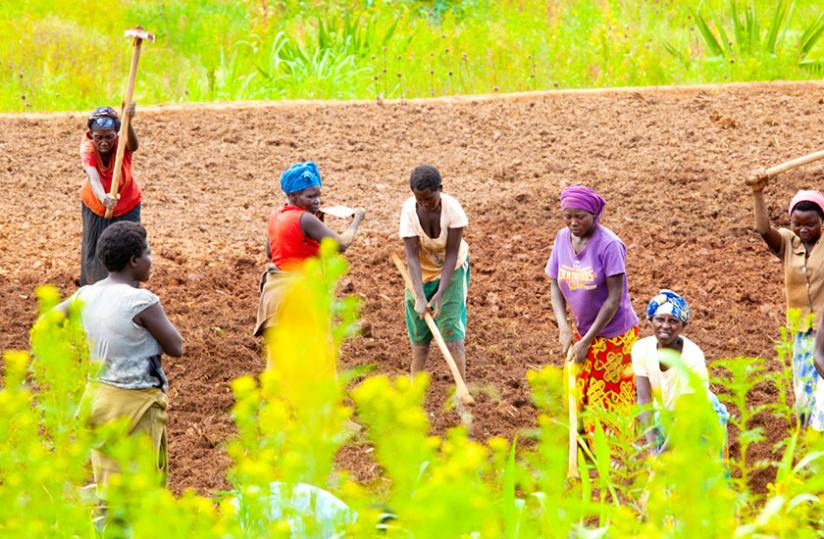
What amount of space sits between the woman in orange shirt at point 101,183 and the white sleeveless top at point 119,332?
6.72 ft

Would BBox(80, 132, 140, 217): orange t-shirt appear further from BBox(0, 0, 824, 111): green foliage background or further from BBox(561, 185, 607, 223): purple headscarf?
BBox(0, 0, 824, 111): green foliage background

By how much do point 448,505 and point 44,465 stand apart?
3.63ft

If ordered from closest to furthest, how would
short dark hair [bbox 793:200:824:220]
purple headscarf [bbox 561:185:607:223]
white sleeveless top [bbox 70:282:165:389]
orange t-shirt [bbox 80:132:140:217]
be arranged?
white sleeveless top [bbox 70:282:165:389], short dark hair [bbox 793:200:824:220], purple headscarf [bbox 561:185:607:223], orange t-shirt [bbox 80:132:140:217]

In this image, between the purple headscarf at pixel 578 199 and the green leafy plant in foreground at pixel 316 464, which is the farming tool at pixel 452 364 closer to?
the purple headscarf at pixel 578 199

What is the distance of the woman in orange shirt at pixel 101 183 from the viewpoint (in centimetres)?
670

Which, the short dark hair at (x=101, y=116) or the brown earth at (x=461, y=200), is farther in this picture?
the brown earth at (x=461, y=200)

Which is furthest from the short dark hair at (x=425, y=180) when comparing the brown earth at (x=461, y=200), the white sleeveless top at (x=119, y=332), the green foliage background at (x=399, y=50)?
the green foliage background at (x=399, y=50)

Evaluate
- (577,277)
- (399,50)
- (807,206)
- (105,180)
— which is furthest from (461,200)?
(807,206)

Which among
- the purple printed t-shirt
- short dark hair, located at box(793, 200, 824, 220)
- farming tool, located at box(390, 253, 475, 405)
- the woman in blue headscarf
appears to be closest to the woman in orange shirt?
farming tool, located at box(390, 253, 475, 405)

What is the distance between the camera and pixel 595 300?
18.9ft

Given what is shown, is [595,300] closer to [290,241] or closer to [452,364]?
[452,364]

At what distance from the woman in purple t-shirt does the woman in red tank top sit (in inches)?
41.6

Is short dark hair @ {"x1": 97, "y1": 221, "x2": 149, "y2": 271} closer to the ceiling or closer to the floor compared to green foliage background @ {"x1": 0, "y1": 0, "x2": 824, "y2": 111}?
closer to the floor

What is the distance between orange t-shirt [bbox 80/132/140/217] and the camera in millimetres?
6805
